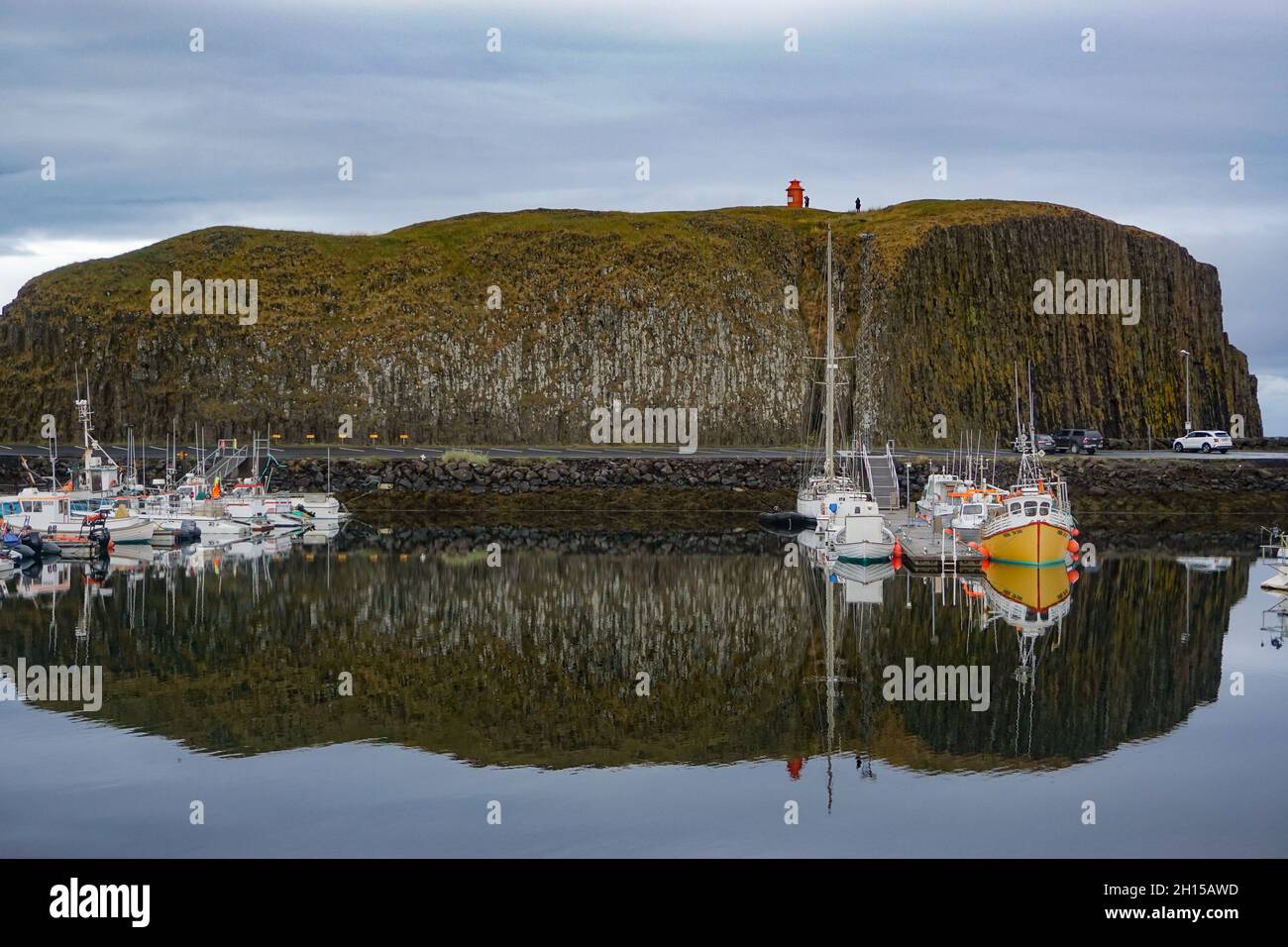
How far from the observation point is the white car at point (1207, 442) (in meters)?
99.1

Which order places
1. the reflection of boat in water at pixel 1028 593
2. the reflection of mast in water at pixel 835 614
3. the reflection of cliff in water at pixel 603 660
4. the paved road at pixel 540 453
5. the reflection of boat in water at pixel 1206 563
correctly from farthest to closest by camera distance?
the paved road at pixel 540 453 < the reflection of boat in water at pixel 1206 563 < the reflection of boat in water at pixel 1028 593 < the reflection of cliff in water at pixel 603 660 < the reflection of mast in water at pixel 835 614

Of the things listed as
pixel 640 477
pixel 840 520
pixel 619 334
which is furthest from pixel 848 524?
pixel 619 334

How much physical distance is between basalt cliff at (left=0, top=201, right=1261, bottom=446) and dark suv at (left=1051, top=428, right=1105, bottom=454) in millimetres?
17707

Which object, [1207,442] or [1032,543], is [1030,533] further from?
[1207,442]

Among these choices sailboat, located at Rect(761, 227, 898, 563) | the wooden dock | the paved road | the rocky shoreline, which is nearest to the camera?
the wooden dock

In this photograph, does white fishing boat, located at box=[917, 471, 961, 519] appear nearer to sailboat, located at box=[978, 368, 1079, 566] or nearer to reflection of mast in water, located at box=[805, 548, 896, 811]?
reflection of mast in water, located at box=[805, 548, 896, 811]

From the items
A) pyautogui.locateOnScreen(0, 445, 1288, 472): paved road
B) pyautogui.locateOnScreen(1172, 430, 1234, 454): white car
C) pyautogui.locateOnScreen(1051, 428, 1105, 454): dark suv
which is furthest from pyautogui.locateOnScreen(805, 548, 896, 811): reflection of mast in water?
pyautogui.locateOnScreen(1172, 430, 1234, 454): white car

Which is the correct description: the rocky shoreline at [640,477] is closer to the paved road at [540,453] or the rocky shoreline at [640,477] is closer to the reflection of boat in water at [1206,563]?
the paved road at [540,453]

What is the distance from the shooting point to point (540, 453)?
99.9 metres

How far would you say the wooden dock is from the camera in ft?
185

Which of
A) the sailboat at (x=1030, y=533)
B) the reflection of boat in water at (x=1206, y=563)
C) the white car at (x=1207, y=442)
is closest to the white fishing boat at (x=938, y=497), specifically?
the sailboat at (x=1030, y=533)

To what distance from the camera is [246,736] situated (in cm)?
2717

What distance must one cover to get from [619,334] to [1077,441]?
37.5 m

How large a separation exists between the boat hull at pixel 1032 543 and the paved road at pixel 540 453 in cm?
3815
